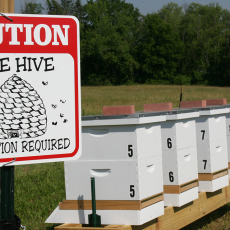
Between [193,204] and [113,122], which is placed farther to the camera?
[193,204]

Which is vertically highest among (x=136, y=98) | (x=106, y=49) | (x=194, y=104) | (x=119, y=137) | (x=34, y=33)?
(x=106, y=49)

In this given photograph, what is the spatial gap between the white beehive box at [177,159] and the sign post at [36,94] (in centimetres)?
173

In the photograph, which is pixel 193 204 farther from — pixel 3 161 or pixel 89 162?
pixel 3 161

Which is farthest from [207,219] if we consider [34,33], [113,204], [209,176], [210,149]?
[34,33]

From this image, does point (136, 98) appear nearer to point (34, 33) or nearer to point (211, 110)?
point (211, 110)

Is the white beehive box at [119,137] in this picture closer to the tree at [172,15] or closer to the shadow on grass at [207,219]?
the shadow on grass at [207,219]

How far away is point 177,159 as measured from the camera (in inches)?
130

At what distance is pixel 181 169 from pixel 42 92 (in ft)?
6.73

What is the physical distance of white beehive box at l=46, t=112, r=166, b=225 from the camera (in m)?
2.75

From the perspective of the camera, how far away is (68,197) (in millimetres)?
2961

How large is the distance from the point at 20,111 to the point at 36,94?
4.1 inches

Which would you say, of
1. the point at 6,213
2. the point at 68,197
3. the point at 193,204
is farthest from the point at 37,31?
the point at 193,204

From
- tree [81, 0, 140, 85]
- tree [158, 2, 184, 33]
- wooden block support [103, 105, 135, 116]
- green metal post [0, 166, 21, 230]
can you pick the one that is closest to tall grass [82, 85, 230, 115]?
wooden block support [103, 105, 135, 116]

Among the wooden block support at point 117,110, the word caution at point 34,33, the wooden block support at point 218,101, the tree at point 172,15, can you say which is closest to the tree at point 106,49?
the tree at point 172,15
